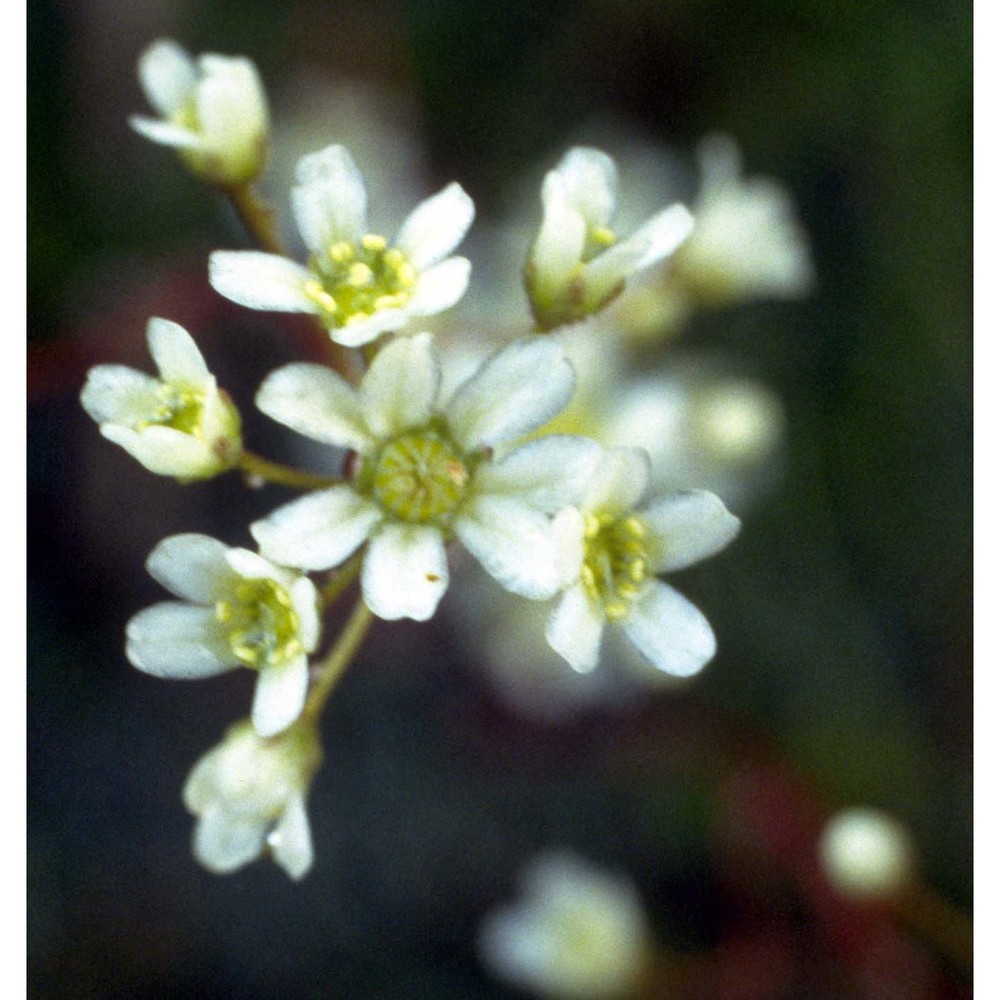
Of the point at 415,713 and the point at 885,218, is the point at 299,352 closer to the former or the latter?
the point at 415,713

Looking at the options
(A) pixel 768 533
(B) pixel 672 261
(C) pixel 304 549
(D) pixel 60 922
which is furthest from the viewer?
(A) pixel 768 533

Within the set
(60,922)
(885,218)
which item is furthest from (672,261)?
(60,922)

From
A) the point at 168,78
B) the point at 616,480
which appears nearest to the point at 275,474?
the point at 616,480

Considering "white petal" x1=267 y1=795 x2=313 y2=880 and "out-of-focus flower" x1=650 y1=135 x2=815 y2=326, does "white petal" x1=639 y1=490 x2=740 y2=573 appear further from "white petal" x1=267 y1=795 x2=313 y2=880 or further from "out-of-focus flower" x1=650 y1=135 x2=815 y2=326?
"out-of-focus flower" x1=650 y1=135 x2=815 y2=326

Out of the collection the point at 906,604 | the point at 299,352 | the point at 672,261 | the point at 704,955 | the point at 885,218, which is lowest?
the point at 704,955

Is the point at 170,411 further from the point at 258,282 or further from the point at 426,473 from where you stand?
the point at 426,473

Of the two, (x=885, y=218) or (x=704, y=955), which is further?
(x=885, y=218)

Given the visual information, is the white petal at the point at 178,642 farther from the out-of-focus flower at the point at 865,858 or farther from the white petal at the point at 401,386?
the out-of-focus flower at the point at 865,858
